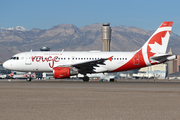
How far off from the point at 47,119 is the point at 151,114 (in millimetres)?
4047

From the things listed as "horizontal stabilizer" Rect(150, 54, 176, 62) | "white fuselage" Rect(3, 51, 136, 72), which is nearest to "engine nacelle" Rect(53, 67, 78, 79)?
"white fuselage" Rect(3, 51, 136, 72)

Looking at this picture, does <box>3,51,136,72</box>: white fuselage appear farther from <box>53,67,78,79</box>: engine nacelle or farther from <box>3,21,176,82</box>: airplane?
<box>53,67,78,79</box>: engine nacelle

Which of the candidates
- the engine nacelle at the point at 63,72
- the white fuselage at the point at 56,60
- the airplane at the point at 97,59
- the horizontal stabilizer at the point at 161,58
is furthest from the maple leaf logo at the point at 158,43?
the engine nacelle at the point at 63,72

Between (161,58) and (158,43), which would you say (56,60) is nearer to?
(161,58)

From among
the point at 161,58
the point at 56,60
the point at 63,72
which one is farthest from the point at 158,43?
the point at 56,60

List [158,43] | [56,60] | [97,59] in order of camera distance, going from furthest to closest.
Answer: [158,43] < [97,59] < [56,60]

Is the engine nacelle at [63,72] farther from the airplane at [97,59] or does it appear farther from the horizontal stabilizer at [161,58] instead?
the horizontal stabilizer at [161,58]

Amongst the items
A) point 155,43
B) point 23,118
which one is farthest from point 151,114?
point 155,43

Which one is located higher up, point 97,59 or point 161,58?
point 161,58

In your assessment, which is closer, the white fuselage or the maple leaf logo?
the white fuselage

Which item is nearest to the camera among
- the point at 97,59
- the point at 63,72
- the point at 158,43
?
the point at 63,72

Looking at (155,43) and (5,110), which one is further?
(155,43)

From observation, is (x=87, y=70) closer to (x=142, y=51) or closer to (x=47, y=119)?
(x=142, y=51)

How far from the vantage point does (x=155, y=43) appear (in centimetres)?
4291
